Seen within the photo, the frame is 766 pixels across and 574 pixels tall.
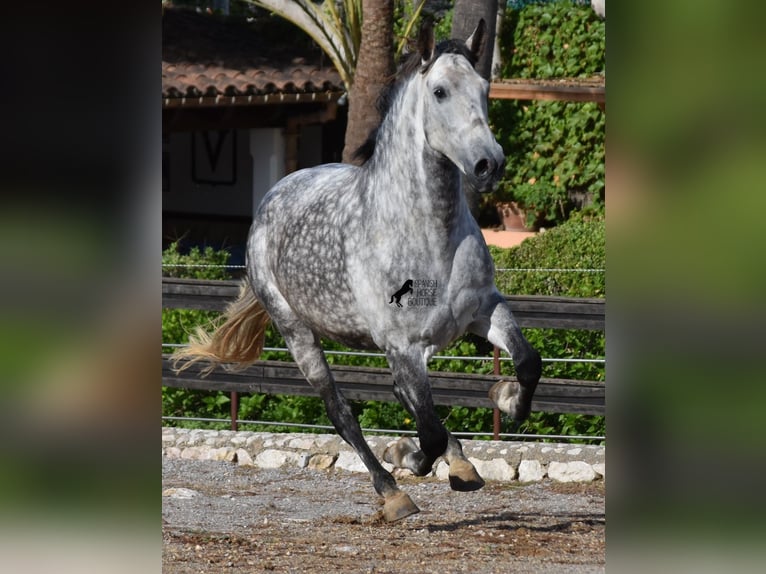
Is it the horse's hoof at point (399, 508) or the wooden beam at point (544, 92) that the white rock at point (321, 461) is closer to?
the horse's hoof at point (399, 508)

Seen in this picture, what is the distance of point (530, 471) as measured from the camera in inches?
275

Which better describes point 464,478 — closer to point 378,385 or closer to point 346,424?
point 346,424

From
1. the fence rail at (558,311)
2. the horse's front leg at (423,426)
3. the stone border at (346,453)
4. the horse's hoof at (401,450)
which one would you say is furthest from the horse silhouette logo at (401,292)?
the stone border at (346,453)

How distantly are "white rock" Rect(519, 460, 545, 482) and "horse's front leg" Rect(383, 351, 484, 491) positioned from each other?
1857 millimetres

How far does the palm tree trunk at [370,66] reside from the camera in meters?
8.22

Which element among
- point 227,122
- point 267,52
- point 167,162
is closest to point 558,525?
point 227,122

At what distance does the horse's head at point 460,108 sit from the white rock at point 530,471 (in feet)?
10.0

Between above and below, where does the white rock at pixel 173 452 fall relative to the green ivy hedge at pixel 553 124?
below

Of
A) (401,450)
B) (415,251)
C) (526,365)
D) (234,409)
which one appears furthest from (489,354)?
(415,251)

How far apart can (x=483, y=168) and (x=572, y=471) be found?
3.30 metres

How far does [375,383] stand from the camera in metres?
7.30

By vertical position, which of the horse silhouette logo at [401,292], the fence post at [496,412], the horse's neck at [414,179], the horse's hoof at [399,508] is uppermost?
the horse's neck at [414,179]

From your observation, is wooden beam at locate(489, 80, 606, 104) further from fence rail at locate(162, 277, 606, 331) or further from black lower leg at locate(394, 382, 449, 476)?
black lower leg at locate(394, 382, 449, 476)
